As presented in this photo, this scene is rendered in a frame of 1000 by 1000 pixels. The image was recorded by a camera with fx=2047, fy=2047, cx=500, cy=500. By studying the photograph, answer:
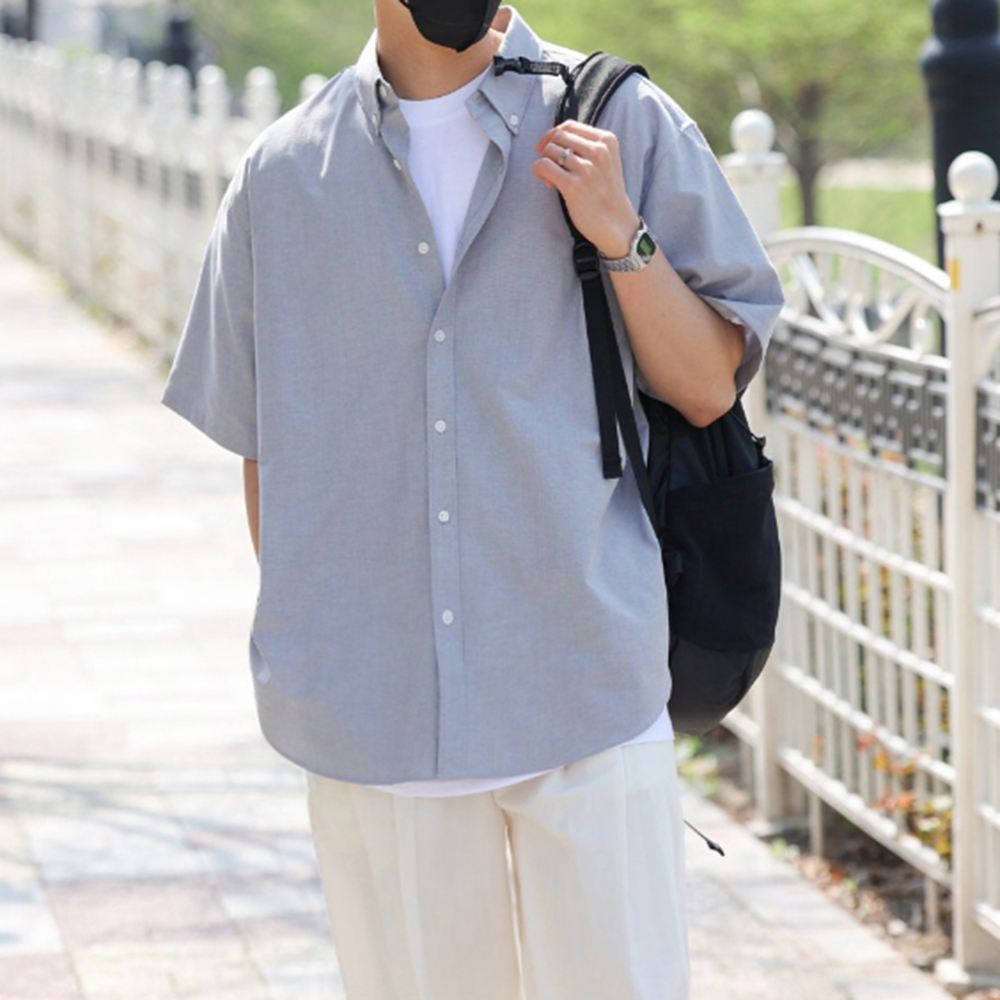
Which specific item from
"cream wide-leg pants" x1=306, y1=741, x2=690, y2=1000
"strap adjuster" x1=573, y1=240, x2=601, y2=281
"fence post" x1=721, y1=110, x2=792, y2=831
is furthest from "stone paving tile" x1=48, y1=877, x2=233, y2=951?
"strap adjuster" x1=573, y1=240, x2=601, y2=281

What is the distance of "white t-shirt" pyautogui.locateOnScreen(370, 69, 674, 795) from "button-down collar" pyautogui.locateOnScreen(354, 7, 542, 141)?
3 centimetres

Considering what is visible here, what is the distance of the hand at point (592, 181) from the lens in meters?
2.13

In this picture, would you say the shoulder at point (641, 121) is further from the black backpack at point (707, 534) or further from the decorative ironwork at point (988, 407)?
the decorative ironwork at point (988, 407)

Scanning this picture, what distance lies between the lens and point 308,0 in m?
27.8

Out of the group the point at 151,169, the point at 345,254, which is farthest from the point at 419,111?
the point at 151,169

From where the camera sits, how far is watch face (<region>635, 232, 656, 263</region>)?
216 cm

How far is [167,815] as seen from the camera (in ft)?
15.7

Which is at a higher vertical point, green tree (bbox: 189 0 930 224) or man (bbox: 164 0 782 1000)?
green tree (bbox: 189 0 930 224)

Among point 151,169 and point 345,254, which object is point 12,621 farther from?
point 151,169

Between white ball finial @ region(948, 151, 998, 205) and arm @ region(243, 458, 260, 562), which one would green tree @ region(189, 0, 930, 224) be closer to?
white ball finial @ region(948, 151, 998, 205)

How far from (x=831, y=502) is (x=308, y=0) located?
24502 mm

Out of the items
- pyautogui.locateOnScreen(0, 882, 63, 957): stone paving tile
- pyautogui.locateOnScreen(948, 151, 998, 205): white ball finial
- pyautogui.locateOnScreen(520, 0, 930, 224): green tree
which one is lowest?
pyautogui.locateOnScreen(0, 882, 63, 957): stone paving tile

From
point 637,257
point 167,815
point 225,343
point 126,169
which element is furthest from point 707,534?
point 126,169

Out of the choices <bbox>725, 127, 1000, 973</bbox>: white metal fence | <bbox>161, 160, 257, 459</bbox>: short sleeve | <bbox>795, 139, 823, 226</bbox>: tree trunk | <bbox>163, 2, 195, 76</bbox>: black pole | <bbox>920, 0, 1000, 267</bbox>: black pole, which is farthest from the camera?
<bbox>795, 139, 823, 226</bbox>: tree trunk
